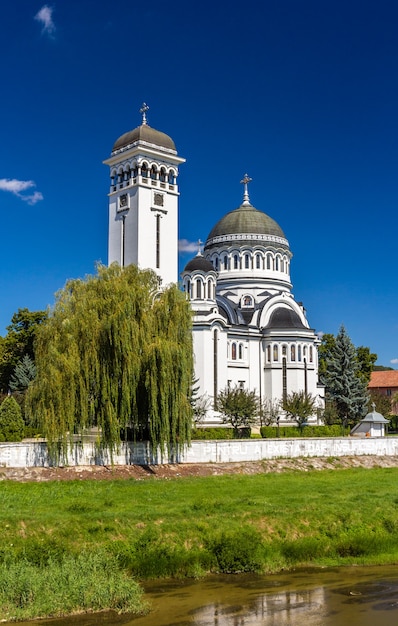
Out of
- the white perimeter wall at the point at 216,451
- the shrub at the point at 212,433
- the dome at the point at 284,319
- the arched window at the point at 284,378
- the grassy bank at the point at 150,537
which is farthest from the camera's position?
the dome at the point at 284,319

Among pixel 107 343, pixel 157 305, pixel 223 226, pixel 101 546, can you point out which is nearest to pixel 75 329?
pixel 107 343

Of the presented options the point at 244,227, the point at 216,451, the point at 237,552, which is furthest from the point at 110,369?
the point at 244,227

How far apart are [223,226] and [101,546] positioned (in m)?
43.5

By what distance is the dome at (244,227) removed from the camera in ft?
191

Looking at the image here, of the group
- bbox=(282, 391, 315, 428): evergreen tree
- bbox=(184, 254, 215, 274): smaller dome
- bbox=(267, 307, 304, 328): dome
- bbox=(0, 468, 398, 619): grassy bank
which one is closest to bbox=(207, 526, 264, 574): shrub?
bbox=(0, 468, 398, 619): grassy bank

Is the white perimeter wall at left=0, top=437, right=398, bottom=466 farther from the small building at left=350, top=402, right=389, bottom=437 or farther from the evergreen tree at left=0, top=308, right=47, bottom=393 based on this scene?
the evergreen tree at left=0, top=308, right=47, bottom=393

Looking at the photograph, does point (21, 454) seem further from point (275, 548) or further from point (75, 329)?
point (275, 548)

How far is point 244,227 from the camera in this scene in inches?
2296

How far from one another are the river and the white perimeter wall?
1107cm

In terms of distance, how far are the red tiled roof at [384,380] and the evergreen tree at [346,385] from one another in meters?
24.0

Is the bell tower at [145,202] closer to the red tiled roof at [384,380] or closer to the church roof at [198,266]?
the church roof at [198,266]

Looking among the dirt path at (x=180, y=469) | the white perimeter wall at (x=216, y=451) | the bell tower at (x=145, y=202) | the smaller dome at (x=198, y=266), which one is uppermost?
the bell tower at (x=145, y=202)

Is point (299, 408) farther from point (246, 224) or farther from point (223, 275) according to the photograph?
point (246, 224)

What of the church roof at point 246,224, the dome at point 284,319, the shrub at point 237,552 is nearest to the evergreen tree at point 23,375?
the dome at point 284,319
